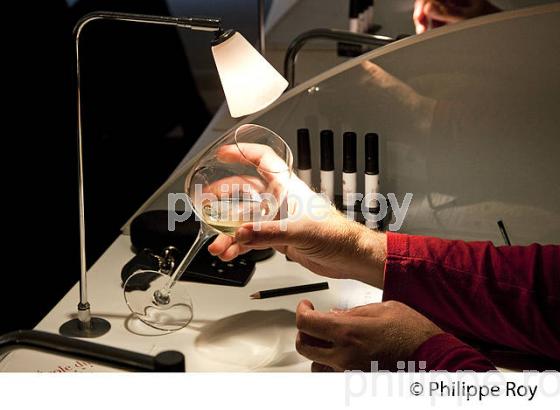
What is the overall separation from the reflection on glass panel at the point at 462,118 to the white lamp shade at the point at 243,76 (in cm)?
38

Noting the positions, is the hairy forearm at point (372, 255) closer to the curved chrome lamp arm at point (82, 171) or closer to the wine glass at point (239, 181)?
the wine glass at point (239, 181)

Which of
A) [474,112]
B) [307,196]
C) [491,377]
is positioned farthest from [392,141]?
[491,377]

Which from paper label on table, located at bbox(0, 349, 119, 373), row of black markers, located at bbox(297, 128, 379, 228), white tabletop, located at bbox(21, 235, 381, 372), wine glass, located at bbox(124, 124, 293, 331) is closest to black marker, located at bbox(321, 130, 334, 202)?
row of black markers, located at bbox(297, 128, 379, 228)

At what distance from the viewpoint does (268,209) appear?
997mm

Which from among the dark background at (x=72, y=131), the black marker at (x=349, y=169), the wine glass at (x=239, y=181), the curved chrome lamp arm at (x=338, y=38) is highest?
the curved chrome lamp arm at (x=338, y=38)

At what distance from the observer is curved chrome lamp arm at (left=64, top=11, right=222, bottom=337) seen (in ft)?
3.02

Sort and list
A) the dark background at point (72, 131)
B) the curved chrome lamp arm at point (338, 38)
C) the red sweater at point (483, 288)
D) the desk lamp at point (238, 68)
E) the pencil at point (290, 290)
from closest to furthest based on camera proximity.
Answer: the desk lamp at point (238, 68) < the red sweater at point (483, 288) < the pencil at point (290, 290) < the curved chrome lamp arm at point (338, 38) < the dark background at point (72, 131)

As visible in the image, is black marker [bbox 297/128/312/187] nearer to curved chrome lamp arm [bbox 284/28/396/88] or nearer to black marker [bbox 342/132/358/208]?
black marker [bbox 342/132/358/208]

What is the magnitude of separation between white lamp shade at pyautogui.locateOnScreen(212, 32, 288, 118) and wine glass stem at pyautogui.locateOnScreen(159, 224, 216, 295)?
0.18 meters

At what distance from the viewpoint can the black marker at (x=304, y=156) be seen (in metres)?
1.33

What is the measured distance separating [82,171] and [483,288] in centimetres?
57

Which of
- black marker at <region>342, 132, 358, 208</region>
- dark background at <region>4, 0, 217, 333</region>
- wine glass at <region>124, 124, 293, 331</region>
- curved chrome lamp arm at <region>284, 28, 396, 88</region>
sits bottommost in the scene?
dark background at <region>4, 0, 217, 333</region>

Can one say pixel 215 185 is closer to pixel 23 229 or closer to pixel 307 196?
pixel 307 196

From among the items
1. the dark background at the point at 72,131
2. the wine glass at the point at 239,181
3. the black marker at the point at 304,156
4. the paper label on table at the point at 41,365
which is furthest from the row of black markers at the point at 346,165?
the dark background at the point at 72,131
